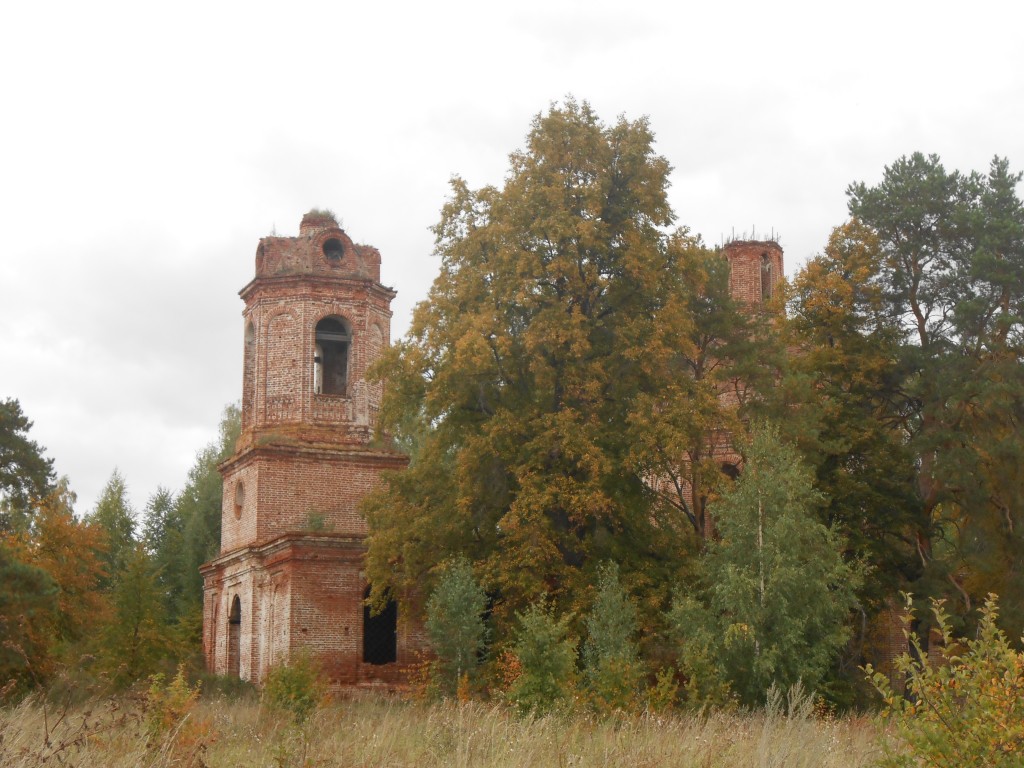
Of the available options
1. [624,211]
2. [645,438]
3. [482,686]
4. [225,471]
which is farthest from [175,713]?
[225,471]

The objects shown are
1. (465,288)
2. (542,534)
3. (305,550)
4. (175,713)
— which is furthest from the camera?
(305,550)

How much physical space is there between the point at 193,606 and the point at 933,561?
969 inches

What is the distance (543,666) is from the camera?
16859 millimetres

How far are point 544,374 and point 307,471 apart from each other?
7.24 m

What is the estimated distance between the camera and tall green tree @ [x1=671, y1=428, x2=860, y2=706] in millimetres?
18125

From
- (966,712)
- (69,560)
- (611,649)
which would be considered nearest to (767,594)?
(611,649)

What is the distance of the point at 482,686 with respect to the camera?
20516mm

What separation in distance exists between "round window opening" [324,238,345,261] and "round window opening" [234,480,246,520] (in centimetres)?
535

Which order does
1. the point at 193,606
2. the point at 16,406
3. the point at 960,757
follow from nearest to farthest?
the point at 960,757 < the point at 16,406 < the point at 193,606

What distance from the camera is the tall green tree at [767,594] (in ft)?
59.5

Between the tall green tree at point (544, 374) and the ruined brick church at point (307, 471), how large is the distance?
2494 millimetres

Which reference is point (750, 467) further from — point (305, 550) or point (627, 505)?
point (305, 550)

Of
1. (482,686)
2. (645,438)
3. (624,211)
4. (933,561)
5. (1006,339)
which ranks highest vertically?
(624,211)

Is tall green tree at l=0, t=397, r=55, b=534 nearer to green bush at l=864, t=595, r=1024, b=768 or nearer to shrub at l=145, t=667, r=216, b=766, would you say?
shrub at l=145, t=667, r=216, b=766
